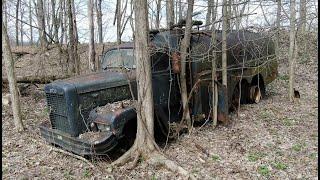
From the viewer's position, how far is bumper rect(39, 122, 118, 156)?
6.34 m

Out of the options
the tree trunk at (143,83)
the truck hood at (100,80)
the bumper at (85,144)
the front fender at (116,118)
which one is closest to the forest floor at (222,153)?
the bumper at (85,144)

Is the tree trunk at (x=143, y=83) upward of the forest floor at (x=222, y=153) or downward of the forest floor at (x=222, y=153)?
upward

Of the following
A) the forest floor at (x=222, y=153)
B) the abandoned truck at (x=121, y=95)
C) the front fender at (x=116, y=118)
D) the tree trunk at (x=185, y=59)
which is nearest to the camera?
the forest floor at (x=222, y=153)

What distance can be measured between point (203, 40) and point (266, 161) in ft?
12.3

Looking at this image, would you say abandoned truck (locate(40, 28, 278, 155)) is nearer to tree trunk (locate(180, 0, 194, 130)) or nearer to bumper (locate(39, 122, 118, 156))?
bumper (locate(39, 122, 118, 156))

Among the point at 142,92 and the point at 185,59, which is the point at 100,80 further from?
the point at 185,59

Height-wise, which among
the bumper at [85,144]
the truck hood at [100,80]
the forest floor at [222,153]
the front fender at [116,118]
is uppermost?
the truck hood at [100,80]

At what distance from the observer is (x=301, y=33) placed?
20109 millimetres

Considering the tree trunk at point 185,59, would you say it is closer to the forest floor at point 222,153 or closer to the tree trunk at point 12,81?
the forest floor at point 222,153

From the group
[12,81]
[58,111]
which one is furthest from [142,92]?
[12,81]

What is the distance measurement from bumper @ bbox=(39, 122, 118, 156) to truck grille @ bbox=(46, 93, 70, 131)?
0.51ft

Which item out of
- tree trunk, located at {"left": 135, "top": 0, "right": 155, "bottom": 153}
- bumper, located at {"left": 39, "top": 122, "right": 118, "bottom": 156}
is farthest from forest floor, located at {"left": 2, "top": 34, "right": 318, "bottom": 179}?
tree trunk, located at {"left": 135, "top": 0, "right": 155, "bottom": 153}

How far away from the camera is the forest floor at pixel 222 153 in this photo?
603 cm

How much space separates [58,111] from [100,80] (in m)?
1.04
